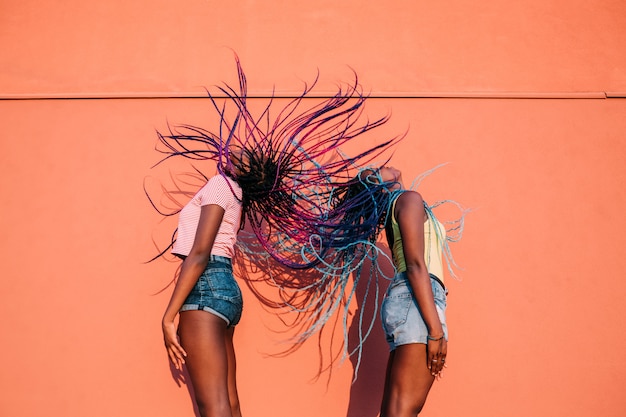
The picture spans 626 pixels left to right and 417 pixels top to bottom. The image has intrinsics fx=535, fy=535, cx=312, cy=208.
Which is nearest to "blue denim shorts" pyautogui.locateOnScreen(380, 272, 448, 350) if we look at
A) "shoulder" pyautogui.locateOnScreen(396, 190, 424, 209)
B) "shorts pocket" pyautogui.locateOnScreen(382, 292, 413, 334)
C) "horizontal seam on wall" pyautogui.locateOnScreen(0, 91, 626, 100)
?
"shorts pocket" pyautogui.locateOnScreen(382, 292, 413, 334)

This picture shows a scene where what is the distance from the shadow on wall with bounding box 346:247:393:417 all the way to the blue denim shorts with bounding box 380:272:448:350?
78cm

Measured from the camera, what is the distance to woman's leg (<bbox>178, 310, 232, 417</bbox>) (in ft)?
7.10

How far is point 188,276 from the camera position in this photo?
7.15ft

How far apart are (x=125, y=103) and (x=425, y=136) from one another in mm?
1953

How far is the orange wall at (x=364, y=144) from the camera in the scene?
3.04 metres

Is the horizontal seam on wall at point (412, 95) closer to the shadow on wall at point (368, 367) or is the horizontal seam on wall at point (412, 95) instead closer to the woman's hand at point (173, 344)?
the shadow on wall at point (368, 367)

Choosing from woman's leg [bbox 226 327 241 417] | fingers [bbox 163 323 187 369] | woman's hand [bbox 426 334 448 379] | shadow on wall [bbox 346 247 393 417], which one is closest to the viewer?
woman's hand [bbox 426 334 448 379]

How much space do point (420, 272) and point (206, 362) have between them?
934mm

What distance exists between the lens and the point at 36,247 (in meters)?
3.35

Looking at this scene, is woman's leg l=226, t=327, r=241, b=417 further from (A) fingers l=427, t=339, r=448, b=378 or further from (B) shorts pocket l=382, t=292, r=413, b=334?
(A) fingers l=427, t=339, r=448, b=378

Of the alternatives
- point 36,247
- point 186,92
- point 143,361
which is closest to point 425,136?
point 186,92

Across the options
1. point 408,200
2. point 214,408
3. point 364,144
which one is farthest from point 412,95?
point 214,408

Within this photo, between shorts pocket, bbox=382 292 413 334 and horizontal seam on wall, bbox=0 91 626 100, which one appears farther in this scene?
horizontal seam on wall, bbox=0 91 626 100

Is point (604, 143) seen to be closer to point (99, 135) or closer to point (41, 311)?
point (99, 135)
